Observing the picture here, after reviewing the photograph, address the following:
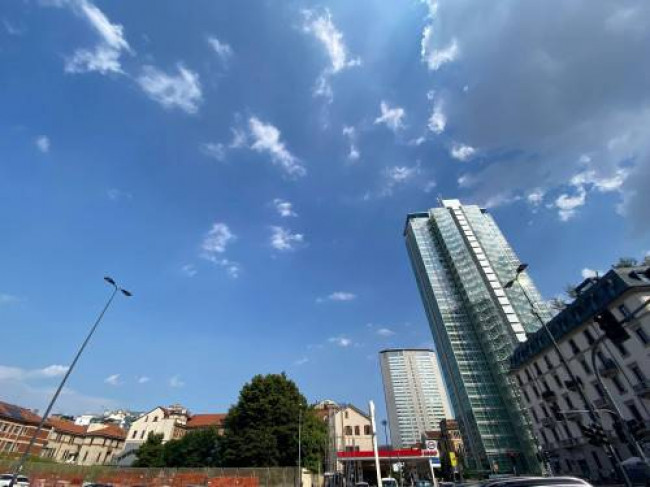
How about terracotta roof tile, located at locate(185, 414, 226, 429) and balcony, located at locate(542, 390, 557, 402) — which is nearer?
balcony, located at locate(542, 390, 557, 402)

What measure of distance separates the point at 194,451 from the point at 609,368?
190 feet

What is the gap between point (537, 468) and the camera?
59.8 meters

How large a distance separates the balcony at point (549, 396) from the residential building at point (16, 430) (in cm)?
9423

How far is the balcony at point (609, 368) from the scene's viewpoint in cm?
3568

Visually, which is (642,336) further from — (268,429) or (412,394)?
(412,394)

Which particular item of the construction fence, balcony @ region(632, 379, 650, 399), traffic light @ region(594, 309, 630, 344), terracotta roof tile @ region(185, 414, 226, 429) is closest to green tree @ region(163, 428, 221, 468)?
the construction fence

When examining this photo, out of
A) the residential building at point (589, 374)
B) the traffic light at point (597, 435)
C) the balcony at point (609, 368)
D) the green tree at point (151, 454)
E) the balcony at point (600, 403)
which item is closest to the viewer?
the traffic light at point (597, 435)

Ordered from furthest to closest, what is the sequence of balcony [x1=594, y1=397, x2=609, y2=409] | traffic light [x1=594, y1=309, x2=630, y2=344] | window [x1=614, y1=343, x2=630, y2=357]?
balcony [x1=594, y1=397, x2=609, y2=409] → window [x1=614, y1=343, x2=630, y2=357] → traffic light [x1=594, y1=309, x2=630, y2=344]

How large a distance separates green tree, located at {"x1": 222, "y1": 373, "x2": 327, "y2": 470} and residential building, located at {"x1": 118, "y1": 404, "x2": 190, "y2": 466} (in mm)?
40043

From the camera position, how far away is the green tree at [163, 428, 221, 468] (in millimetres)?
52156

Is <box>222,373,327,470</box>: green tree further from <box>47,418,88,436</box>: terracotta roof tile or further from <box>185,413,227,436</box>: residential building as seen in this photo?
<box>47,418,88,436</box>: terracotta roof tile

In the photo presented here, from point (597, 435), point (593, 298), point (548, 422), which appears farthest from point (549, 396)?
point (597, 435)

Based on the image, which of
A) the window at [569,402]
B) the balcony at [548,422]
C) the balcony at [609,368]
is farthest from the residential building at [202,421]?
the balcony at [609,368]

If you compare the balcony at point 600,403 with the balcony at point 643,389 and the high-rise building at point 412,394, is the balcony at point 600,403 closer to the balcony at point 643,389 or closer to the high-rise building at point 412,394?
the balcony at point 643,389
